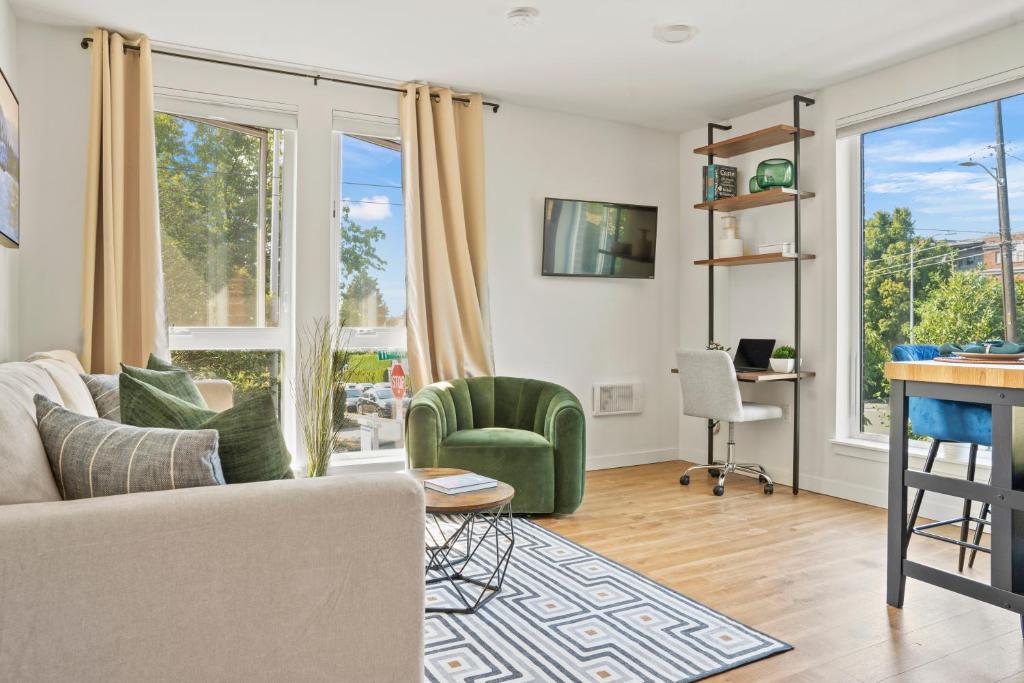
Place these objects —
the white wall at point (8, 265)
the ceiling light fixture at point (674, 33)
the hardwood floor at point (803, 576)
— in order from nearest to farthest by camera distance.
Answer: the hardwood floor at point (803, 576) < the white wall at point (8, 265) < the ceiling light fixture at point (674, 33)

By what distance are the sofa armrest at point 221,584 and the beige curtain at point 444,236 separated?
3.05 m

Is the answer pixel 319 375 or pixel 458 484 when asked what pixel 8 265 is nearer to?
pixel 319 375

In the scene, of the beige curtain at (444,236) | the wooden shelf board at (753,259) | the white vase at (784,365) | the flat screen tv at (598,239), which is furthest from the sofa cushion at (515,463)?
the wooden shelf board at (753,259)

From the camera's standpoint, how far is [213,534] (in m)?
1.33

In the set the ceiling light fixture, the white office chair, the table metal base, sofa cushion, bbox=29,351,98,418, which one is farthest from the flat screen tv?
sofa cushion, bbox=29,351,98,418

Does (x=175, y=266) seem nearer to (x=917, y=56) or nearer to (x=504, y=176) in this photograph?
(x=504, y=176)

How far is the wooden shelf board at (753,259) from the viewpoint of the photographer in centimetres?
462

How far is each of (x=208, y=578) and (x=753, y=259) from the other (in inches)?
166

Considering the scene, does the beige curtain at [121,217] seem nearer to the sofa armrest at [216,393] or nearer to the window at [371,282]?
the sofa armrest at [216,393]

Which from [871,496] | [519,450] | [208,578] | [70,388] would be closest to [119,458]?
[208,578]

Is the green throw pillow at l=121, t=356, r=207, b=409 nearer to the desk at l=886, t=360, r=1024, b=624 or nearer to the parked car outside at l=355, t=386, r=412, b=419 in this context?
the parked car outside at l=355, t=386, r=412, b=419

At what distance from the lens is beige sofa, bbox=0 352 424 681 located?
123 cm

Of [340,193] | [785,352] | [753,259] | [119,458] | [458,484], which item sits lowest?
[458,484]

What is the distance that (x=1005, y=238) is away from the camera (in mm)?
3799
